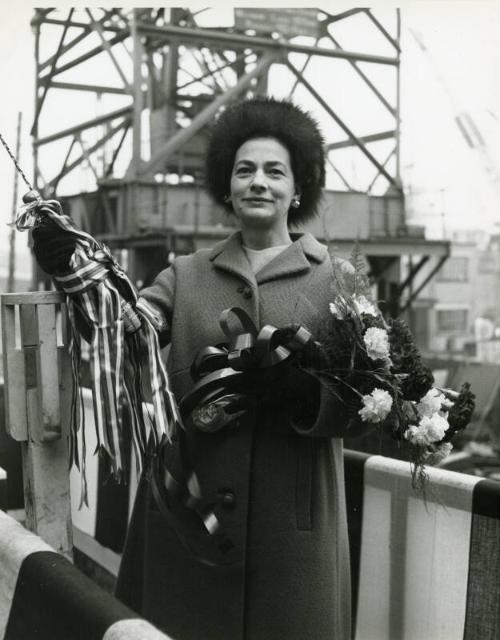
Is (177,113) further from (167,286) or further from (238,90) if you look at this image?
(167,286)

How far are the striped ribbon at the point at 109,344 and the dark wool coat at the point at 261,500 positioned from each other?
0.24m

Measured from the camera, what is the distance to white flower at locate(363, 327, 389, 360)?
2.05 meters

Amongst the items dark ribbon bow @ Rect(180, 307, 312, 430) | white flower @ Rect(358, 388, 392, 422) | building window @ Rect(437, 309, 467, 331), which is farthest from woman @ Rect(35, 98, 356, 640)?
building window @ Rect(437, 309, 467, 331)

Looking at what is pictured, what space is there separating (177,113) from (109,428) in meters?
14.3

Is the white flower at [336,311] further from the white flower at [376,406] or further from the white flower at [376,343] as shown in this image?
the white flower at [376,406]

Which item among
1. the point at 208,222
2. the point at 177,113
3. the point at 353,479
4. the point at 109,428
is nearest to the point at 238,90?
the point at 177,113

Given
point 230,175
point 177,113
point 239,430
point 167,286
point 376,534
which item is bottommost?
point 376,534

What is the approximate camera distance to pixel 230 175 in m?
2.57

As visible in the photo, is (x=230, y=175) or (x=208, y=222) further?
(x=208, y=222)

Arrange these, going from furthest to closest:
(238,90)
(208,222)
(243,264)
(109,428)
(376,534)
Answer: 1. (238,90)
2. (208,222)
3. (376,534)
4. (243,264)
5. (109,428)

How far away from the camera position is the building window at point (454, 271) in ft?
80.8

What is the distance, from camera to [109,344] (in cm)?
205

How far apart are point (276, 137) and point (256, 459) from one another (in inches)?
35.5

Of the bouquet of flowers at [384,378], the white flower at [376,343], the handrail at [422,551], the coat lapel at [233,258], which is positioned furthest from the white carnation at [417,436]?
the coat lapel at [233,258]
